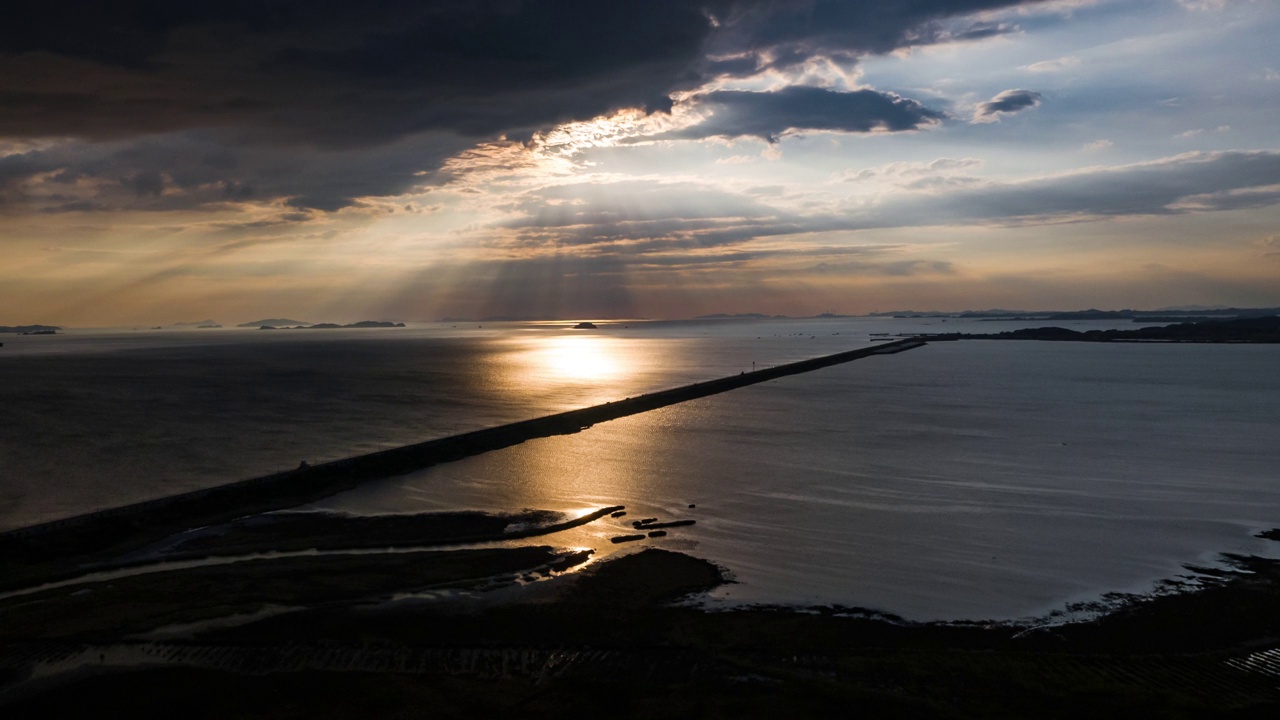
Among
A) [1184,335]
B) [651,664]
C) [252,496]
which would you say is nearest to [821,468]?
[651,664]

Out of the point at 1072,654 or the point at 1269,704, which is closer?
the point at 1269,704

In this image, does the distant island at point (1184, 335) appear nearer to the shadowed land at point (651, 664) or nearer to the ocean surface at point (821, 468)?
the ocean surface at point (821, 468)

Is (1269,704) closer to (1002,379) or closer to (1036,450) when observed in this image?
(1036,450)

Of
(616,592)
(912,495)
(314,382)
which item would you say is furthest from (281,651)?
(314,382)

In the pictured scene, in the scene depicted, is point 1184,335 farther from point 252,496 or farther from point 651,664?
point 651,664

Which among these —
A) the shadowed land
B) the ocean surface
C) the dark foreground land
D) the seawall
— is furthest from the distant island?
the shadowed land

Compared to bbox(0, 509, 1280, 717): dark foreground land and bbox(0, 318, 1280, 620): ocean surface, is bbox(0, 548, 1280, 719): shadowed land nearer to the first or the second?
bbox(0, 509, 1280, 717): dark foreground land
